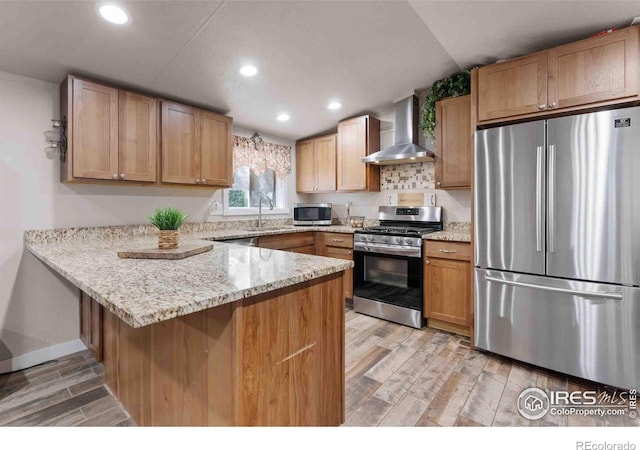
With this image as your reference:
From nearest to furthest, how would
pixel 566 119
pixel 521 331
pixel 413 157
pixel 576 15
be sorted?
1. pixel 576 15
2. pixel 566 119
3. pixel 521 331
4. pixel 413 157

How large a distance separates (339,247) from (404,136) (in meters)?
1.48

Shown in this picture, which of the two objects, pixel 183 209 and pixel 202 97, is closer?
pixel 202 97

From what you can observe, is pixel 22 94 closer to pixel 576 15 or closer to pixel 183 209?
pixel 183 209

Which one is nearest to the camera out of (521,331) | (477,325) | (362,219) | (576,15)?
(576,15)

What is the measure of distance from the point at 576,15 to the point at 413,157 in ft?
5.05

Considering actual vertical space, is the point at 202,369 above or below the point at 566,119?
below

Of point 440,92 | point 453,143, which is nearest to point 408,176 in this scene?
point 453,143

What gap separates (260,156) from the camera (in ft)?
13.6

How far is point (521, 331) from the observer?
7.34 ft

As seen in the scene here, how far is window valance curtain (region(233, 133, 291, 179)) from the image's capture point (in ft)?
12.8

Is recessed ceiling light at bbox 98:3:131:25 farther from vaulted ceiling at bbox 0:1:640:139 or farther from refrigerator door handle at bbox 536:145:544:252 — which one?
refrigerator door handle at bbox 536:145:544:252

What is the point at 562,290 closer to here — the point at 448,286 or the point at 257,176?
the point at 448,286

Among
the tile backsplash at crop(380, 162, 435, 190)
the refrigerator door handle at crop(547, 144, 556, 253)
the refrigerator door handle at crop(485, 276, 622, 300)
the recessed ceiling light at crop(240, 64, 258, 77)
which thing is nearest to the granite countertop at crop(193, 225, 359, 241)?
the tile backsplash at crop(380, 162, 435, 190)

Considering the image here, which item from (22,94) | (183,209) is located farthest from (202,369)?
(22,94)
